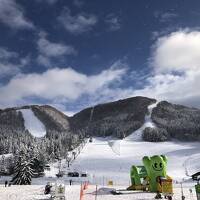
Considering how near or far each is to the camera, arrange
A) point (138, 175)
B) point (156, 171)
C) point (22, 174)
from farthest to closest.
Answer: point (22, 174) → point (138, 175) → point (156, 171)

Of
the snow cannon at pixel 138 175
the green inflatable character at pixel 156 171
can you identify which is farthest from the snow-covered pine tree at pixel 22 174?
the green inflatable character at pixel 156 171

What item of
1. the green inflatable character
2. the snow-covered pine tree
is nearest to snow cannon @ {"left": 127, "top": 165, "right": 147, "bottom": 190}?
the green inflatable character

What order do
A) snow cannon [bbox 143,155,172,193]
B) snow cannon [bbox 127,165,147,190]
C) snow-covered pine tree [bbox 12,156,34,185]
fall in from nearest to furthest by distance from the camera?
snow cannon [bbox 143,155,172,193] → snow cannon [bbox 127,165,147,190] → snow-covered pine tree [bbox 12,156,34,185]

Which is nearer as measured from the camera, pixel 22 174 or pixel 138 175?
pixel 138 175

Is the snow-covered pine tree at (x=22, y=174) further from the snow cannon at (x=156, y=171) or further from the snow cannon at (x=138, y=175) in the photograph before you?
the snow cannon at (x=156, y=171)

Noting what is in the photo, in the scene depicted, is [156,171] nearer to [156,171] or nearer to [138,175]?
[156,171]

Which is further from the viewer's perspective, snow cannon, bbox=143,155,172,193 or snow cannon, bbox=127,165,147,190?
snow cannon, bbox=127,165,147,190

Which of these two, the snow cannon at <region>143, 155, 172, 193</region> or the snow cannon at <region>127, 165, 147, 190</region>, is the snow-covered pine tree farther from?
the snow cannon at <region>143, 155, 172, 193</region>

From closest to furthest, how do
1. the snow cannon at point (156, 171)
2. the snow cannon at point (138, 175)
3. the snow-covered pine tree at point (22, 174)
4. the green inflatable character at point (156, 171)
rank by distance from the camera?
the snow cannon at point (156, 171) → the green inflatable character at point (156, 171) → the snow cannon at point (138, 175) → the snow-covered pine tree at point (22, 174)

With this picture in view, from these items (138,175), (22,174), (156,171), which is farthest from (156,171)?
(22,174)

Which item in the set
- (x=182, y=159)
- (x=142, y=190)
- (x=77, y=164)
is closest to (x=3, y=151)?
(x=77, y=164)

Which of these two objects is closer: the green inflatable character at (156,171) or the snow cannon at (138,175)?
the green inflatable character at (156,171)

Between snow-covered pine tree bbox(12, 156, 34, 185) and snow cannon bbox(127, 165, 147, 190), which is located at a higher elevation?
snow-covered pine tree bbox(12, 156, 34, 185)

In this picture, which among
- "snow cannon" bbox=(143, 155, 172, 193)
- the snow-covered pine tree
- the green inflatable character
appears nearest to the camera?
"snow cannon" bbox=(143, 155, 172, 193)
